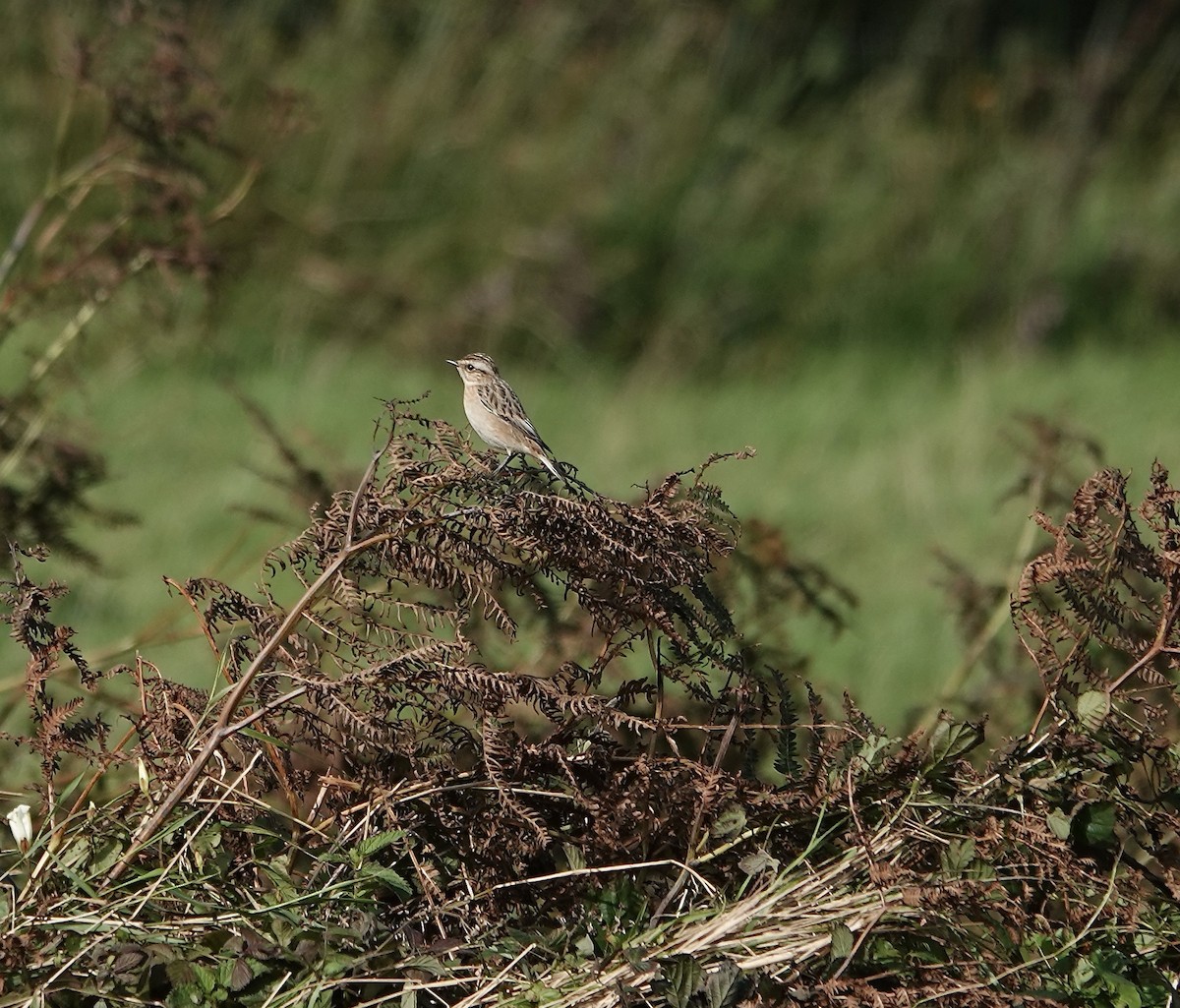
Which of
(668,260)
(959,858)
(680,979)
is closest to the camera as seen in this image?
(680,979)

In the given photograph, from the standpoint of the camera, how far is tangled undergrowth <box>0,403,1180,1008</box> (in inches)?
97.2

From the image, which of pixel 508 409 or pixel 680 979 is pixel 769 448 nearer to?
pixel 508 409

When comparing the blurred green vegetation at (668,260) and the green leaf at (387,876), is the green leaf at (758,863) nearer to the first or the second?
the green leaf at (387,876)

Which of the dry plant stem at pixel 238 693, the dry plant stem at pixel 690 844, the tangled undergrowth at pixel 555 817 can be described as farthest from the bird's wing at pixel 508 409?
the dry plant stem at pixel 238 693

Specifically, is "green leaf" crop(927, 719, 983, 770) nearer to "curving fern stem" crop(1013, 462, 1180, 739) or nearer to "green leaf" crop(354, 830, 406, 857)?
"curving fern stem" crop(1013, 462, 1180, 739)

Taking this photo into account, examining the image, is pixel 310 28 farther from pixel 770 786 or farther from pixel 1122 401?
A: pixel 770 786

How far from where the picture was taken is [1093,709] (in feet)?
8.66

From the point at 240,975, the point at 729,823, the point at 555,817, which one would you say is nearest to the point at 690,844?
the point at 729,823

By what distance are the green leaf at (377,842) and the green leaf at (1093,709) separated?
1.02 m

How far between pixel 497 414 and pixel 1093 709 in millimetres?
2445

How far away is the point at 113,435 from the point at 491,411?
417 cm

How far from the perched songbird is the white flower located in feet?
6.33

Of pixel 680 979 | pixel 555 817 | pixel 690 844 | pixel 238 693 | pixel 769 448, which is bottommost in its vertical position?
pixel 680 979

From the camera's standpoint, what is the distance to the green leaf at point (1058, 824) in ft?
8.50
